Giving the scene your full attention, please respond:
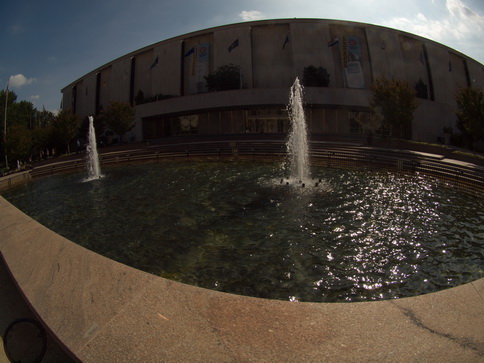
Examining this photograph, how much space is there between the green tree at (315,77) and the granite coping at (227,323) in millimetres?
36839

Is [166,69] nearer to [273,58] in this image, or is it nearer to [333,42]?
[273,58]

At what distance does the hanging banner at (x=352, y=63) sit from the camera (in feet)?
124

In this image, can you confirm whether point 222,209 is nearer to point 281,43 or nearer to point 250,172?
point 250,172

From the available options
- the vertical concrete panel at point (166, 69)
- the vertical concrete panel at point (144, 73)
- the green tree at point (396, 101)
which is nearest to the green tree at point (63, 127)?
the vertical concrete panel at point (144, 73)

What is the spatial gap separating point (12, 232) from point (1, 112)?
73.3 metres

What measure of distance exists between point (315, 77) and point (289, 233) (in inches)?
1327

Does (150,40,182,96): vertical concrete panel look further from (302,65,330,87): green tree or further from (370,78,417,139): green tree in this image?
(370,78,417,139): green tree

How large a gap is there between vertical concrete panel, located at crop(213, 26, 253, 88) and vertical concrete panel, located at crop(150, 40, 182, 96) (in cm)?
666

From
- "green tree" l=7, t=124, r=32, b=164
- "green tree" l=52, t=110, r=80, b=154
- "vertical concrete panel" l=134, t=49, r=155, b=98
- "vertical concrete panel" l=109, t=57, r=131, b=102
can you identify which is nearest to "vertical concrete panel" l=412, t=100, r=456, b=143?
"vertical concrete panel" l=134, t=49, r=155, b=98

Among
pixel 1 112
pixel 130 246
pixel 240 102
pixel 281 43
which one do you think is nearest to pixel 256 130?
pixel 240 102

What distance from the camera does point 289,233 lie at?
7.57 m

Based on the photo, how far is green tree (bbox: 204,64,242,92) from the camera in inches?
1508

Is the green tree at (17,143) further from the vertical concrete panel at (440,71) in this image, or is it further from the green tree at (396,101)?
the vertical concrete panel at (440,71)

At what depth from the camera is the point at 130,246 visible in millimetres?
7180
